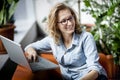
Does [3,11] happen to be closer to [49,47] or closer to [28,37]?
[49,47]

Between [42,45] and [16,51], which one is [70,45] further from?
[16,51]

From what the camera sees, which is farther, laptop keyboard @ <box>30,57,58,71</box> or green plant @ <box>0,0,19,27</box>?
green plant @ <box>0,0,19,27</box>

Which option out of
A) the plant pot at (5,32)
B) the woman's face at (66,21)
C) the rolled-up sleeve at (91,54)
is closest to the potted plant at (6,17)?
the plant pot at (5,32)

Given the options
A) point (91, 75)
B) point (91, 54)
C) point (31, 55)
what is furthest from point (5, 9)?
point (91, 75)

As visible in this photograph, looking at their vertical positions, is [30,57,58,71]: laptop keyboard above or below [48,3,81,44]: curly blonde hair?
below

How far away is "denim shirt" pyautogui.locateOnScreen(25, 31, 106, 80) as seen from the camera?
164 centimetres

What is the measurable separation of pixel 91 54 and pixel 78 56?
0.12 metres

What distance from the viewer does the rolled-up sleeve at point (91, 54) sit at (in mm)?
1588

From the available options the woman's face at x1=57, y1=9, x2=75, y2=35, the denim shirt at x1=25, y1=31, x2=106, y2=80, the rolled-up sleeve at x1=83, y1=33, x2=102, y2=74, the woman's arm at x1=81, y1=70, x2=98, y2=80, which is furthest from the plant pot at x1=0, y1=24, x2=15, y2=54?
the woman's arm at x1=81, y1=70, x2=98, y2=80

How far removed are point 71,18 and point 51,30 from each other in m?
0.20

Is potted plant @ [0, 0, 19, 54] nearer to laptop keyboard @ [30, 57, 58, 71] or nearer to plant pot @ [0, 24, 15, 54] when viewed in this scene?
plant pot @ [0, 24, 15, 54]

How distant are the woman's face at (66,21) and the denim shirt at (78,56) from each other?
0.08 m

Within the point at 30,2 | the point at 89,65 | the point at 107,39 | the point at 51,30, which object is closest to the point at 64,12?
the point at 51,30

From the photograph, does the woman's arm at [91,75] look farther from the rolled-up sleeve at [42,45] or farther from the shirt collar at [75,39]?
the rolled-up sleeve at [42,45]
